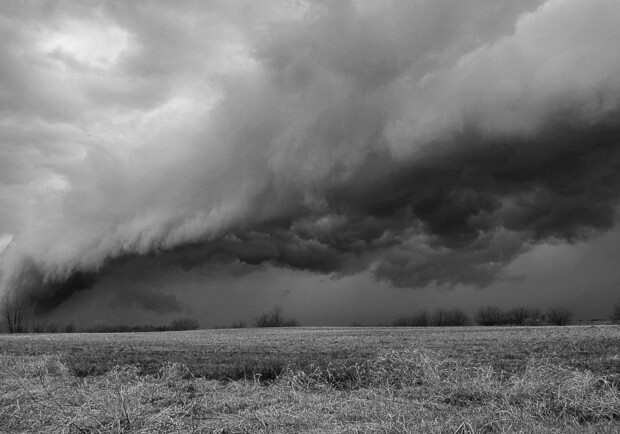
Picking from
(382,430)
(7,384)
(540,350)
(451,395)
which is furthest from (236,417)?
(540,350)

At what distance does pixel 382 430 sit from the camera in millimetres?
9273

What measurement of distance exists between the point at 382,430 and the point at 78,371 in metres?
14.1

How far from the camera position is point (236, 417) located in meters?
10.4

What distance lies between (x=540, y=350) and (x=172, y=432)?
2081 centimetres

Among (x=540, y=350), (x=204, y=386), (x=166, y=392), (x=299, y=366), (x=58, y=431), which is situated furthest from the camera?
(x=540, y=350)

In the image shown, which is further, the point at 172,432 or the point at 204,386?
the point at 204,386

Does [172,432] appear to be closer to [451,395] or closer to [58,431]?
[58,431]

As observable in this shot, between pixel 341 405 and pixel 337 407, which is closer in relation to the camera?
pixel 337 407

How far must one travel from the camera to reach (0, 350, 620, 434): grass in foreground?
32.1 feet

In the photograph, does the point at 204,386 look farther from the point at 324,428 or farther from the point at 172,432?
the point at 324,428

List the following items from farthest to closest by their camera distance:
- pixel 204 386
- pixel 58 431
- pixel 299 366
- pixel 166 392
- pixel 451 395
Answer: pixel 299 366, pixel 204 386, pixel 166 392, pixel 451 395, pixel 58 431

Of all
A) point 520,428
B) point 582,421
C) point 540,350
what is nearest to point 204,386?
point 520,428

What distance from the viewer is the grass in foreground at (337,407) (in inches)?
385

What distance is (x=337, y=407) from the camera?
11078 millimetres
